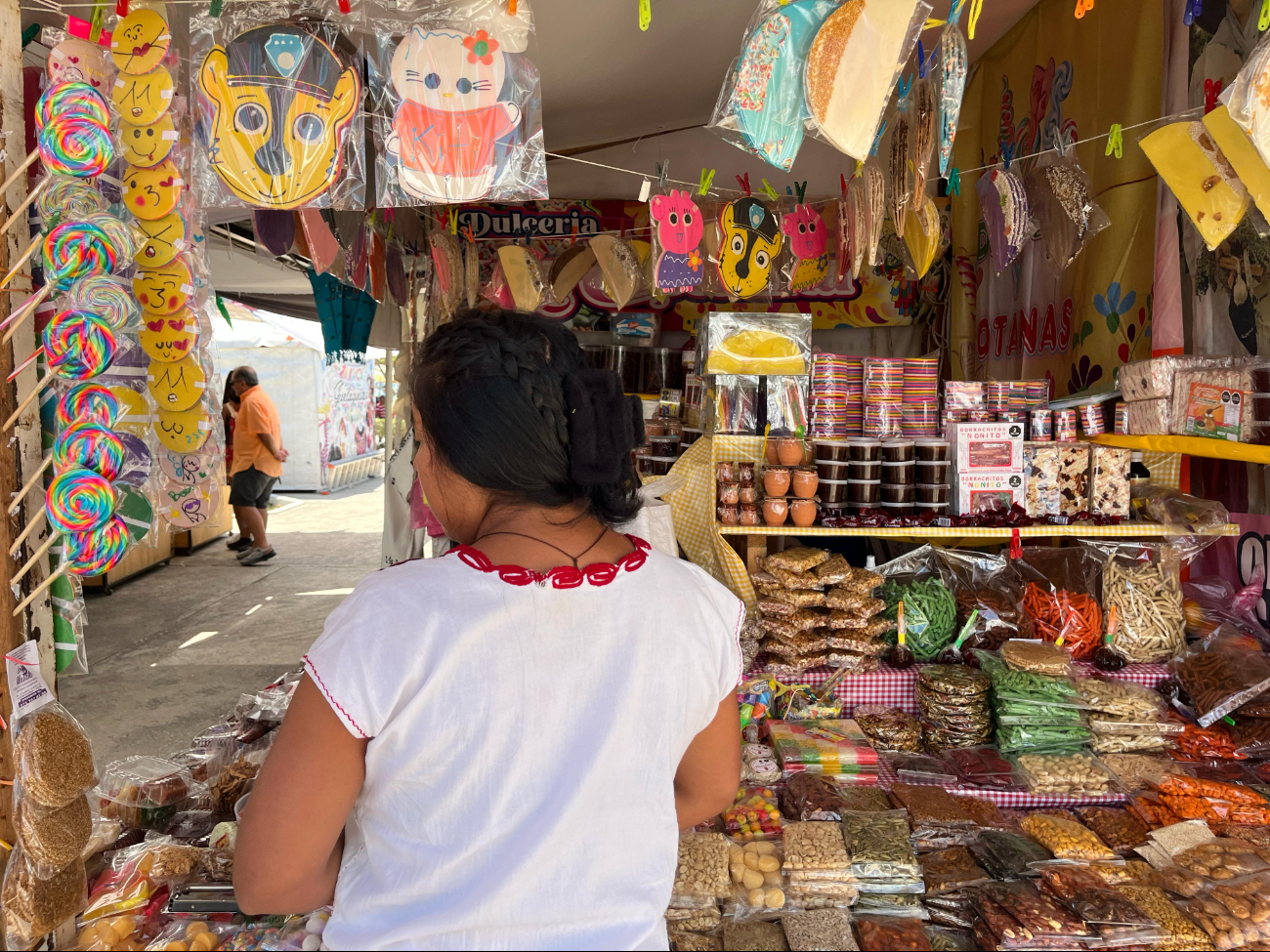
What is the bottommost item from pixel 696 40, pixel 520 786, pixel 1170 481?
pixel 520 786

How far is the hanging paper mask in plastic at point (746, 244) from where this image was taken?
12.7 ft

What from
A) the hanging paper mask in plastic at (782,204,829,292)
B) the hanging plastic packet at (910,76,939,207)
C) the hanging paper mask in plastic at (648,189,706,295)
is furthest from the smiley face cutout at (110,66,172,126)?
the hanging paper mask in plastic at (782,204,829,292)

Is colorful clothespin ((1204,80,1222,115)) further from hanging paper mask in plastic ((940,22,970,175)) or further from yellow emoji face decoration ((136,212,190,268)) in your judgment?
yellow emoji face decoration ((136,212,190,268))

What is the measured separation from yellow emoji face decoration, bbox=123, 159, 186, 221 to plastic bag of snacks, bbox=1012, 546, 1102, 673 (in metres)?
2.89

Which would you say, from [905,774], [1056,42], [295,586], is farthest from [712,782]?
[295,586]

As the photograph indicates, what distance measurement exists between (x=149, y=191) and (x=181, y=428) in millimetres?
545

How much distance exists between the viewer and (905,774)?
244cm

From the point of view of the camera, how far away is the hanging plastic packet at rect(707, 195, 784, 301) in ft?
12.7

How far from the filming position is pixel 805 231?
4020 mm

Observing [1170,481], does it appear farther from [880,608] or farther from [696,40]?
[696,40]

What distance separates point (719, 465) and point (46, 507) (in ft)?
7.00

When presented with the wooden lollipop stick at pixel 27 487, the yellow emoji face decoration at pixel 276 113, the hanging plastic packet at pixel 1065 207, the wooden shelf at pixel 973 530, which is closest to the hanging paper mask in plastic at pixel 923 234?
the hanging plastic packet at pixel 1065 207

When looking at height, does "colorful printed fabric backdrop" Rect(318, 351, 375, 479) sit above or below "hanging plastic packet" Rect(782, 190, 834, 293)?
A: below

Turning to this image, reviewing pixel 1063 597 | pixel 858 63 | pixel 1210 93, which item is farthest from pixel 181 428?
pixel 1210 93
